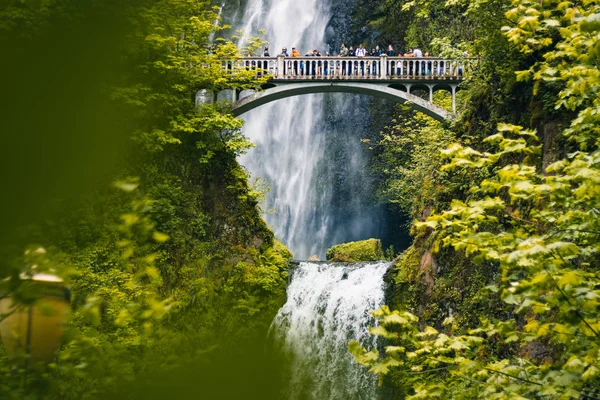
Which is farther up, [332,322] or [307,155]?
[307,155]

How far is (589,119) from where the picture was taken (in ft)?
13.2

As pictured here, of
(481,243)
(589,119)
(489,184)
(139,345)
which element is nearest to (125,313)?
(139,345)

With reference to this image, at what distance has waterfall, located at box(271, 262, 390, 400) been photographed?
12.9 metres

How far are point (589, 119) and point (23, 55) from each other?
161 inches

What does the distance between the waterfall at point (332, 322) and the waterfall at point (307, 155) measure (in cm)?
1003

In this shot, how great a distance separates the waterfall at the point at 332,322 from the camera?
12938 millimetres

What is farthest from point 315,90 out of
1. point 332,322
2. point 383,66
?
point 332,322

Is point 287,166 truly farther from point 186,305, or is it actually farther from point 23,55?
point 23,55

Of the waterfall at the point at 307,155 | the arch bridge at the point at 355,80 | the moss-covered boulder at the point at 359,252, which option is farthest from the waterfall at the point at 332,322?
the waterfall at the point at 307,155

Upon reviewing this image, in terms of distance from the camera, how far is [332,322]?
14.1 m

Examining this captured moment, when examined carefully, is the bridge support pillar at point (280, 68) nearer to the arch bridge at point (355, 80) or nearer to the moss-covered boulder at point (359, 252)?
the arch bridge at point (355, 80)

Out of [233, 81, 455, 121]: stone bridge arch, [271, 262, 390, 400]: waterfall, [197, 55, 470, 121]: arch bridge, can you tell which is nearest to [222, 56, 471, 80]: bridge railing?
[197, 55, 470, 121]: arch bridge

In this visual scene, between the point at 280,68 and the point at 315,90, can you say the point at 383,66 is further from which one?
the point at 280,68

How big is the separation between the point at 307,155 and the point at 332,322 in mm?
13323
